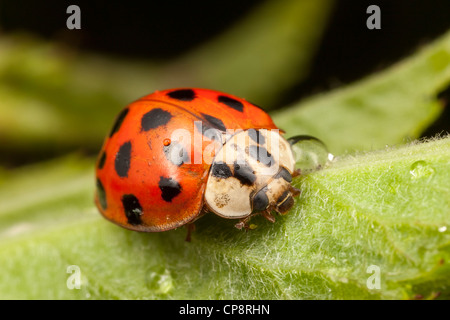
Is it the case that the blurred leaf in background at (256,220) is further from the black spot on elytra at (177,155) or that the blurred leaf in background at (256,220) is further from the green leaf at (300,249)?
the black spot on elytra at (177,155)

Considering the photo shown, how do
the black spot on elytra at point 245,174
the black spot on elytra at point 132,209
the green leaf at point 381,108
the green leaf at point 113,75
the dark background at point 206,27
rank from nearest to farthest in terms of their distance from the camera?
the black spot on elytra at point 245,174 < the black spot on elytra at point 132,209 < the green leaf at point 381,108 < the dark background at point 206,27 < the green leaf at point 113,75

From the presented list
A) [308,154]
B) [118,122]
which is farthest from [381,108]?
[118,122]

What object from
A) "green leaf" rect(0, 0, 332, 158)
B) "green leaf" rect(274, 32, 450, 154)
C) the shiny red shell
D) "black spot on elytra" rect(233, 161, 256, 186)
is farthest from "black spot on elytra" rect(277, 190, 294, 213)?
"green leaf" rect(0, 0, 332, 158)

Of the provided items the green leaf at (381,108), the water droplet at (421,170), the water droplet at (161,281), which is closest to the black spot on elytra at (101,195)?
the water droplet at (161,281)

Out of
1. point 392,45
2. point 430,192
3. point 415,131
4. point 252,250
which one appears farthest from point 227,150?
point 392,45

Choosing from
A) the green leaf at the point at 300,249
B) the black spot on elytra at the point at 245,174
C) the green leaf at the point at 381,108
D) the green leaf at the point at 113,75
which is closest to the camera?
the green leaf at the point at 300,249

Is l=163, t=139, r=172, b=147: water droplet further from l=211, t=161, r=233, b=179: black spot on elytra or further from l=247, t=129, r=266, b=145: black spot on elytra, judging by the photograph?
l=247, t=129, r=266, b=145: black spot on elytra
